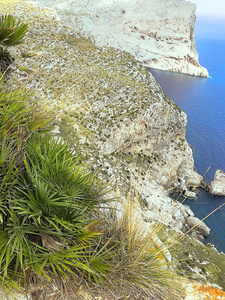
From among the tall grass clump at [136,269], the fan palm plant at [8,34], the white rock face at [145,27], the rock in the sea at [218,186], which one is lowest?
the rock in the sea at [218,186]

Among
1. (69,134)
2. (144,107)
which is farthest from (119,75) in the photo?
(69,134)

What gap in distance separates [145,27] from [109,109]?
76971mm

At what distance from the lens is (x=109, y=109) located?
19328 millimetres

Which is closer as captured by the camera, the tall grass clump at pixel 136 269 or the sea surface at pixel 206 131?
the tall grass clump at pixel 136 269

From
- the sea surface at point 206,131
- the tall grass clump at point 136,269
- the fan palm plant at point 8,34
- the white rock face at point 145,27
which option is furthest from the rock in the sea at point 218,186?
the white rock face at point 145,27

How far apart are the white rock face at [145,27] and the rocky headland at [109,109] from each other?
53668 millimetres

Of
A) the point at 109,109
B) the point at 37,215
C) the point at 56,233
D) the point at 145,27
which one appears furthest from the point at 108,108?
the point at 145,27

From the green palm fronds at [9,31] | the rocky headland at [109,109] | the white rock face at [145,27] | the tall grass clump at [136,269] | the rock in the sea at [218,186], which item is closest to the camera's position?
the tall grass clump at [136,269]

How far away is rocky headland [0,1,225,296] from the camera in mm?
16859

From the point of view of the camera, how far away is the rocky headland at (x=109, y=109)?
55.3 feet

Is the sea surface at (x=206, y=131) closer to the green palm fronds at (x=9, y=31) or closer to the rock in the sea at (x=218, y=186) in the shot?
the rock in the sea at (x=218, y=186)

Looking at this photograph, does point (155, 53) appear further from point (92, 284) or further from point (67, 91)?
point (92, 284)

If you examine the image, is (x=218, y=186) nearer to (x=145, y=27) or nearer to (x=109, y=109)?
(x=109, y=109)

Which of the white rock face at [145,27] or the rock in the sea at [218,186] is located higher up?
the white rock face at [145,27]
